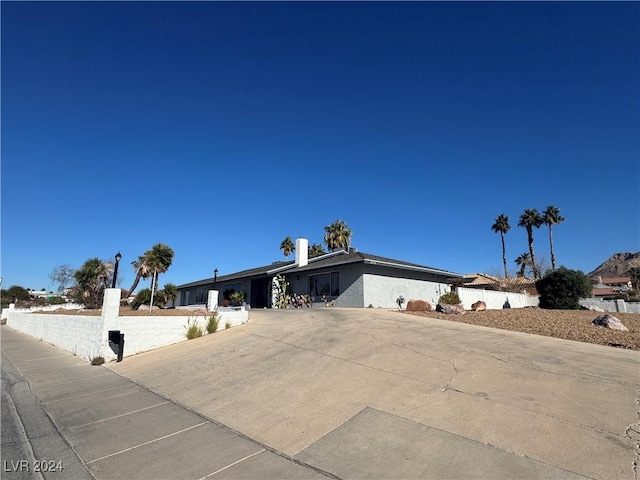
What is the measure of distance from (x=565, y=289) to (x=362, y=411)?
69.3 feet

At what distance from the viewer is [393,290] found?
22078mm

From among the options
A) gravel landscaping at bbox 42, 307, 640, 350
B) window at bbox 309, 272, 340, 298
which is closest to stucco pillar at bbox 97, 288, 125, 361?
gravel landscaping at bbox 42, 307, 640, 350

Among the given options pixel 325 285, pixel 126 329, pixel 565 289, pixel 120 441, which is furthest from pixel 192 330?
pixel 565 289

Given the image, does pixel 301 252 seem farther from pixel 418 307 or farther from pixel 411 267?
pixel 418 307

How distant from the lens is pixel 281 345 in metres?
10.2

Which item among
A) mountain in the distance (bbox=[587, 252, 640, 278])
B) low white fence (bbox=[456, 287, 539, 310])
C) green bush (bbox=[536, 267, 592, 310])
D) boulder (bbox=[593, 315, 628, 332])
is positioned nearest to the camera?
boulder (bbox=[593, 315, 628, 332])

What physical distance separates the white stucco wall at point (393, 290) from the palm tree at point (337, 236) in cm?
2204

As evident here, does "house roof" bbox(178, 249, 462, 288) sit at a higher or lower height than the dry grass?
higher

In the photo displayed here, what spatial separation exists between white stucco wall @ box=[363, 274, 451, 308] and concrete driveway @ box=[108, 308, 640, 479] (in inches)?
395

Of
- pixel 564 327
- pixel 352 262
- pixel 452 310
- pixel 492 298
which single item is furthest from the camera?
pixel 492 298

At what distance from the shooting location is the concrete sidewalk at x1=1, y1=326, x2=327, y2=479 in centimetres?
431

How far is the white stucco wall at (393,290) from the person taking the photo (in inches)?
814

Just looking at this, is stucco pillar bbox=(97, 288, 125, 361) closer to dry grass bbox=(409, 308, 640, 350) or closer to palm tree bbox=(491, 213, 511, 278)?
dry grass bbox=(409, 308, 640, 350)

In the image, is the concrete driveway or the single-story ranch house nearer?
the concrete driveway
